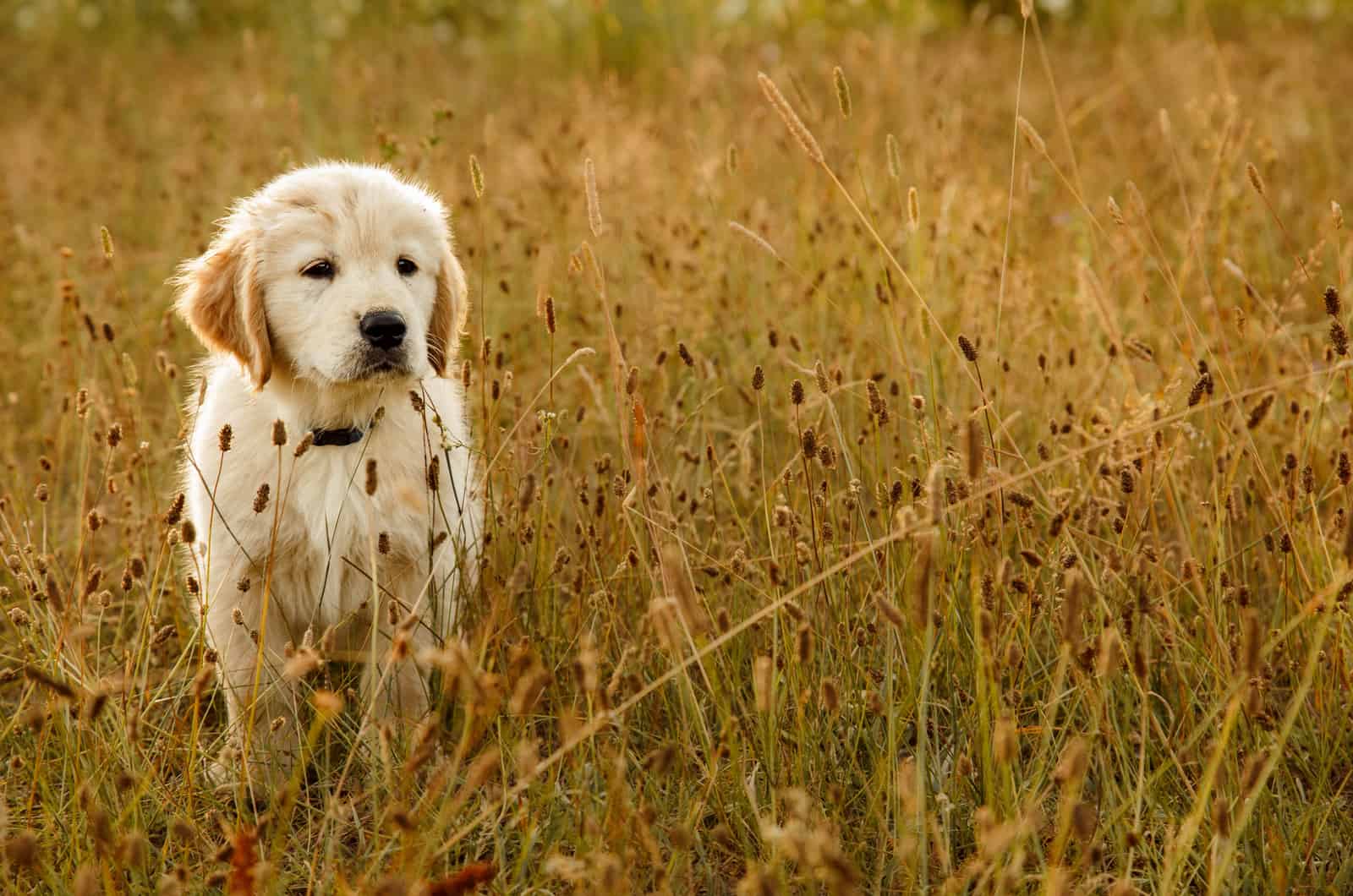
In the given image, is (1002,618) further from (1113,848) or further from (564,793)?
(564,793)

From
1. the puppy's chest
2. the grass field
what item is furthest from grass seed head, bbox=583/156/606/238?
the puppy's chest

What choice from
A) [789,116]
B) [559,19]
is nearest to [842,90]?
[789,116]

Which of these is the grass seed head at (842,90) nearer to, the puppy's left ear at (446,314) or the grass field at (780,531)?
the grass field at (780,531)

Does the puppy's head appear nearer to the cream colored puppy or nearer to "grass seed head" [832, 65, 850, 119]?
the cream colored puppy

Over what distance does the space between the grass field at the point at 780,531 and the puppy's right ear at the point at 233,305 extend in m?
0.23

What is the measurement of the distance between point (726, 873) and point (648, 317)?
222cm

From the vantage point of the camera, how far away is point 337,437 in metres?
2.64

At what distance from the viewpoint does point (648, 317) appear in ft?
12.9

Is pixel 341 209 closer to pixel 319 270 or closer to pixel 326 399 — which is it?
pixel 319 270

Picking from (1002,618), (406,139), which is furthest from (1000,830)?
(406,139)

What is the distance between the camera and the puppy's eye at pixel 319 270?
2.68m

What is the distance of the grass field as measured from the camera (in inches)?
68.9

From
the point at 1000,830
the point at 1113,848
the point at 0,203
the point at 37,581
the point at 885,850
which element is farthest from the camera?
the point at 0,203

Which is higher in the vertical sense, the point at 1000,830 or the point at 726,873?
the point at 1000,830
